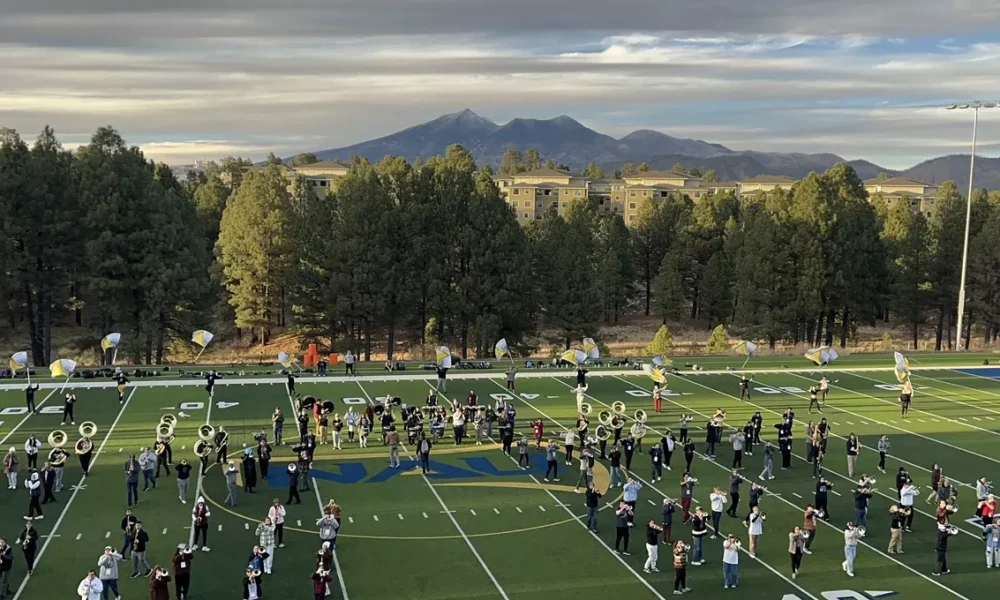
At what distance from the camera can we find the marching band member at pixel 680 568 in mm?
18875

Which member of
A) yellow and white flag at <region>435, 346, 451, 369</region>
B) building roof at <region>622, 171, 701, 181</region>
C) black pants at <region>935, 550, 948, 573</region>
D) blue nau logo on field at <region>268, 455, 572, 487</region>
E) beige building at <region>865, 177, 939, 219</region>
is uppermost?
building roof at <region>622, 171, 701, 181</region>

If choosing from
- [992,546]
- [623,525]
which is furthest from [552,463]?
[992,546]

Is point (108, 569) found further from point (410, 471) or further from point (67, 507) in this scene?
point (410, 471)

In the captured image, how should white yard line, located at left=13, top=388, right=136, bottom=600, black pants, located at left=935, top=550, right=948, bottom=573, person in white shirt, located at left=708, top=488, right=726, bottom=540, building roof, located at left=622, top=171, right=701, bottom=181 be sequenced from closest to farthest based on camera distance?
1. white yard line, located at left=13, top=388, right=136, bottom=600
2. black pants, located at left=935, top=550, right=948, bottom=573
3. person in white shirt, located at left=708, top=488, right=726, bottom=540
4. building roof, located at left=622, top=171, right=701, bottom=181

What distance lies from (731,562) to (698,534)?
1.48 metres

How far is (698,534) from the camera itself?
2072 cm

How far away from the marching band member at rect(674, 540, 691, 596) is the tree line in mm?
36695

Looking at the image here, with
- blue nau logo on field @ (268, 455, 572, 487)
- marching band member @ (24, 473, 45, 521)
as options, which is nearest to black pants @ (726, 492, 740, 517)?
blue nau logo on field @ (268, 455, 572, 487)

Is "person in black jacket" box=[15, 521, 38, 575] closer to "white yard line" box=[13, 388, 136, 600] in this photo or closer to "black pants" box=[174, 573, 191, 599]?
"white yard line" box=[13, 388, 136, 600]

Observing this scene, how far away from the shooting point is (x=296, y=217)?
214 feet

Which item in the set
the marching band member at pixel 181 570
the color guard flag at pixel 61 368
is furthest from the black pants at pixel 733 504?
the color guard flag at pixel 61 368

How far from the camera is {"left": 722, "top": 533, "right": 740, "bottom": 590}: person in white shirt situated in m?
19.2

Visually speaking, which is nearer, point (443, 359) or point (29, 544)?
point (29, 544)

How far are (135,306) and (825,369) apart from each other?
38.2 m
